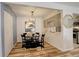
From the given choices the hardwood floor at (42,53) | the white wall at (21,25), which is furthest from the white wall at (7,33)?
the white wall at (21,25)

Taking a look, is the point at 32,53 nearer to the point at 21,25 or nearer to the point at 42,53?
the point at 42,53

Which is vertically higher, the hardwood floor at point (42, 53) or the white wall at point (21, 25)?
the white wall at point (21, 25)

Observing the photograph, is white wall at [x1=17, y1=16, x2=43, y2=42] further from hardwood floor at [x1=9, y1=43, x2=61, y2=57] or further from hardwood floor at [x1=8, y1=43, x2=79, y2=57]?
hardwood floor at [x1=8, y1=43, x2=79, y2=57]

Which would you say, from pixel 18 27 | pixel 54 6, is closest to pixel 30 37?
pixel 18 27

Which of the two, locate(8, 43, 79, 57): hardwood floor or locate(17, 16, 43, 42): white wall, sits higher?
locate(17, 16, 43, 42): white wall

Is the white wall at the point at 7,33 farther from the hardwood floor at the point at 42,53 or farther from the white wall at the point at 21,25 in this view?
the white wall at the point at 21,25

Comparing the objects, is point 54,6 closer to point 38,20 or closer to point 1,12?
point 1,12

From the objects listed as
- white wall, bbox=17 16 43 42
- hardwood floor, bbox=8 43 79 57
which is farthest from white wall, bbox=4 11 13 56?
white wall, bbox=17 16 43 42

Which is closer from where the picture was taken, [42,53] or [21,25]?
[42,53]

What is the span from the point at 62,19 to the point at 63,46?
4.46 ft

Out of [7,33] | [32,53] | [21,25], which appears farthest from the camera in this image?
[21,25]

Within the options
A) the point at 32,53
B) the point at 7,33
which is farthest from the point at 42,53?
the point at 7,33

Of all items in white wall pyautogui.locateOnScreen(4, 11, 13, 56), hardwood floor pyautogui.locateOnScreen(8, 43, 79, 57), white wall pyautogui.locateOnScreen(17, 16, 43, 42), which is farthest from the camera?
white wall pyautogui.locateOnScreen(17, 16, 43, 42)

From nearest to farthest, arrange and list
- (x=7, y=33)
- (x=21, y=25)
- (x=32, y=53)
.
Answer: (x=7, y=33), (x=32, y=53), (x=21, y=25)
